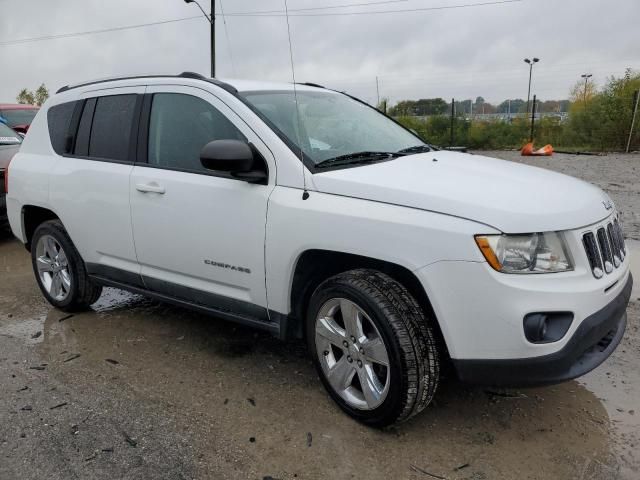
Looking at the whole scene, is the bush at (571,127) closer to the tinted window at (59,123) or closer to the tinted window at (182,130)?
the tinted window at (59,123)

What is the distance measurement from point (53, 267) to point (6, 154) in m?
3.49

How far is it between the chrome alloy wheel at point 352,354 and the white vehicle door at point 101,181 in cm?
159

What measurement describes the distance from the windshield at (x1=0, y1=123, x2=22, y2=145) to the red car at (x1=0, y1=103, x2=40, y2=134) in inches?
125

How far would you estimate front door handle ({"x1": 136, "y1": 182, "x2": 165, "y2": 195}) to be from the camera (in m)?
3.63

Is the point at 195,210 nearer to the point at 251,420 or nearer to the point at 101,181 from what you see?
the point at 101,181

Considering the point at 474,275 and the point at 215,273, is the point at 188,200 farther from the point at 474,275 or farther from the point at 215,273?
the point at 474,275

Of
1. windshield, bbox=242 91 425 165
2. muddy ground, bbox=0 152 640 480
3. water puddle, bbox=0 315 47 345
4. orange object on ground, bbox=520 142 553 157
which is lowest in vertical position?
water puddle, bbox=0 315 47 345

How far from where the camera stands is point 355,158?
10.9 ft

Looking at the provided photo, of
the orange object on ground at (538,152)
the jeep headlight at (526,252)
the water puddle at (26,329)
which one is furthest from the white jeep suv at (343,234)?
the orange object on ground at (538,152)

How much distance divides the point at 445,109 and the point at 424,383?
65.2 ft

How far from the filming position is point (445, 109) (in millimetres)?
21422

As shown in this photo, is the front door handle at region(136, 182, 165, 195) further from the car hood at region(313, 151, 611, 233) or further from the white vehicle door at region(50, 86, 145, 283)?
the car hood at region(313, 151, 611, 233)

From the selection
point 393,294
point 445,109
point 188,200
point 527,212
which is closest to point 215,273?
point 188,200

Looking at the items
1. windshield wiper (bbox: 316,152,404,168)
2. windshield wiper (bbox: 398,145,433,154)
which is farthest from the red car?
windshield wiper (bbox: 316,152,404,168)
